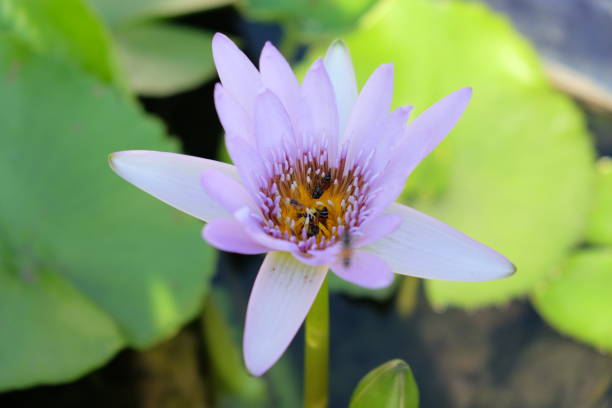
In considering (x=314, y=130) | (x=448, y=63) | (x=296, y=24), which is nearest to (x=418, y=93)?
(x=448, y=63)

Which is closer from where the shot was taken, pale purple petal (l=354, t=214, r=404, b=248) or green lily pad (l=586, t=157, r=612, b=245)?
pale purple petal (l=354, t=214, r=404, b=248)

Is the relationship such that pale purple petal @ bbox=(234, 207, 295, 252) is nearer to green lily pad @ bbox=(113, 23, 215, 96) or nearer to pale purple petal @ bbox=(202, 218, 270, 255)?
pale purple petal @ bbox=(202, 218, 270, 255)

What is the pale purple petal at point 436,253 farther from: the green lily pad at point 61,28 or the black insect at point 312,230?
the green lily pad at point 61,28

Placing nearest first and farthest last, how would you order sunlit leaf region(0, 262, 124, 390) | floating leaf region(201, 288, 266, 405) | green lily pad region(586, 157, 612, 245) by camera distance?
sunlit leaf region(0, 262, 124, 390), floating leaf region(201, 288, 266, 405), green lily pad region(586, 157, 612, 245)

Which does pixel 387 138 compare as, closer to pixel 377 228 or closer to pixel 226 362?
pixel 377 228

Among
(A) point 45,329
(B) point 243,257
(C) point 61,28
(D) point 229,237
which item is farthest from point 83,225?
(D) point 229,237

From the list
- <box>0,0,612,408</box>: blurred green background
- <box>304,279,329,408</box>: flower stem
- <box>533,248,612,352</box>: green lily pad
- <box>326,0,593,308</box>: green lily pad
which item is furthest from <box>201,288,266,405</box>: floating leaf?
<box>533,248,612,352</box>: green lily pad
